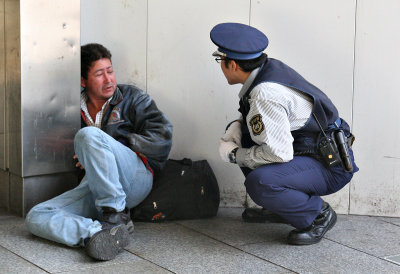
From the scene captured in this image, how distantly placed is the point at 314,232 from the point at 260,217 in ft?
1.69

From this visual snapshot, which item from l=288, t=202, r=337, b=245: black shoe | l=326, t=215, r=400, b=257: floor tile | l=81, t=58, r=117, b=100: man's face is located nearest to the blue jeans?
l=81, t=58, r=117, b=100: man's face

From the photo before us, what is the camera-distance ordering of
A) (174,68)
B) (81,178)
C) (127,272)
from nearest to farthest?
(127,272)
(81,178)
(174,68)

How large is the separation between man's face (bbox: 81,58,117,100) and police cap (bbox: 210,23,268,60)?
0.80 metres

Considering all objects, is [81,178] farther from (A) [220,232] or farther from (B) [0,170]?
(A) [220,232]

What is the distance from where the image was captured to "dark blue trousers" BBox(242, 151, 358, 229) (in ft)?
11.5

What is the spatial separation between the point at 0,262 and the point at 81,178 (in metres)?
1.11

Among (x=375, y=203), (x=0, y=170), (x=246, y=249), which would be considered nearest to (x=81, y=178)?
(x=0, y=170)

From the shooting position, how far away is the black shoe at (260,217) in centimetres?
411

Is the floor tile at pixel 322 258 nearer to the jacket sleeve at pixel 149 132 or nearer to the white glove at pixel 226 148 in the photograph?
the white glove at pixel 226 148

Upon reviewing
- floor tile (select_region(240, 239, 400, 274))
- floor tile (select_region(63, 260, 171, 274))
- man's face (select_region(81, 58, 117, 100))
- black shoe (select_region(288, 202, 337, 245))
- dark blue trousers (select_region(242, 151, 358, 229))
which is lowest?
floor tile (select_region(63, 260, 171, 274))

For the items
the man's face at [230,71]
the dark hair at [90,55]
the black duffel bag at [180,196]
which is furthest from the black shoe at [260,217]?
the dark hair at [90,55]

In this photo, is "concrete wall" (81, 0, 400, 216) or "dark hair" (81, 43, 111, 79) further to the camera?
"concrete wall" (81, 0, 400, 216)

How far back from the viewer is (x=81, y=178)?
4.20 metres

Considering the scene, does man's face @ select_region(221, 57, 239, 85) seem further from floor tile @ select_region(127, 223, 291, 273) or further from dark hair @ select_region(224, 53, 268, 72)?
floor tile @ select_region(127, 223, 291, 273)
